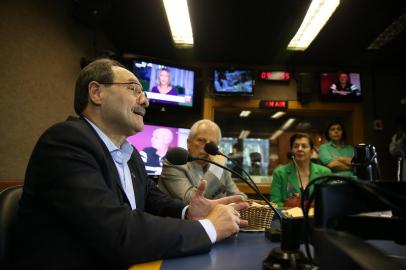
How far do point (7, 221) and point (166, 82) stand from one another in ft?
8.74

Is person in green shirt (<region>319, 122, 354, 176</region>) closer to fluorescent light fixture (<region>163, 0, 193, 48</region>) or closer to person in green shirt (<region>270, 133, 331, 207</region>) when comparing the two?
person in green shirt (<region>270, 133, 331, 207</region>)

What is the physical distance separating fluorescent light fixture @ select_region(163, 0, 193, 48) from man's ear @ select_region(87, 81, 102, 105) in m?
1.59

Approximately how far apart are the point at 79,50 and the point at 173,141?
1369mm

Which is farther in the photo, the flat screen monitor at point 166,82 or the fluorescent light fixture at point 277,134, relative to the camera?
the fluorescent light fixture at point 277,134

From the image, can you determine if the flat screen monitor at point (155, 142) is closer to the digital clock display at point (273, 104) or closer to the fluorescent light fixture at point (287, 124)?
the digital clock display at point (273, 104)

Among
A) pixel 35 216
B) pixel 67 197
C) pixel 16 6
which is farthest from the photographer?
pixel 16 6

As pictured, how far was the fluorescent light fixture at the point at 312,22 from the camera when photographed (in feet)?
8.78

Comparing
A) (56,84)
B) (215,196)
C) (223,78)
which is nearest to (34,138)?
(56,84)

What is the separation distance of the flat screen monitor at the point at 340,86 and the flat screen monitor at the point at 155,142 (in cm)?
200

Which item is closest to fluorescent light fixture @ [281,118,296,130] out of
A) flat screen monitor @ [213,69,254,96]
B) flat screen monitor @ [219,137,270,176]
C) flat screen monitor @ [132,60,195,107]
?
flat screen monitor @ [219,137,270,176]

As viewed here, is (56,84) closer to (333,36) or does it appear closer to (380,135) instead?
(333,36)

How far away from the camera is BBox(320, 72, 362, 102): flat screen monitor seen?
4.05 meters

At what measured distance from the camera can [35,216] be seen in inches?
39.2

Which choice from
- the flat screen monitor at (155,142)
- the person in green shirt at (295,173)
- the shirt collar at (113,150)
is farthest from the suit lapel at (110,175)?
the flat screen monitor at (155,142)
